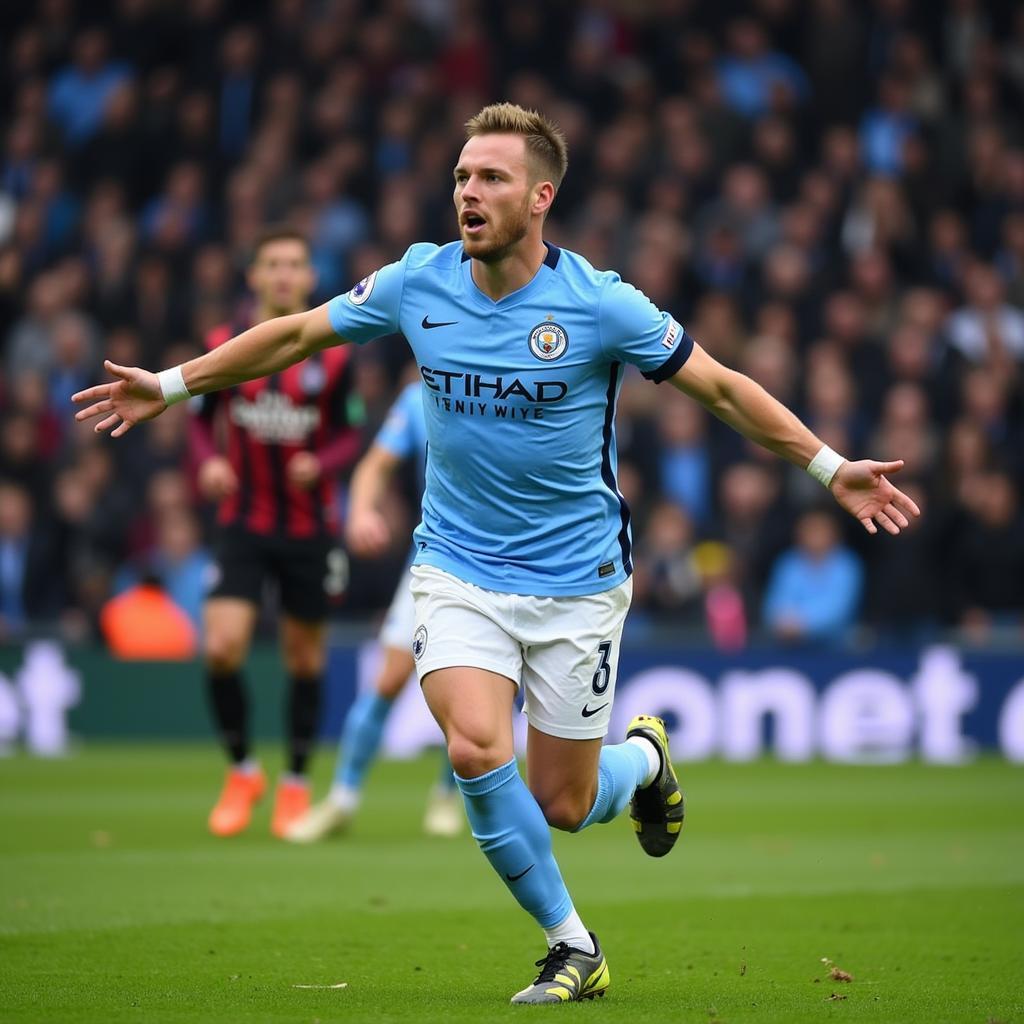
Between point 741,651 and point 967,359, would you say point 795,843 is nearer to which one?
point 741,651

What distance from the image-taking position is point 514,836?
5.88 m

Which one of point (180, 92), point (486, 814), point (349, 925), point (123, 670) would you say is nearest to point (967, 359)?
point (123, 670)

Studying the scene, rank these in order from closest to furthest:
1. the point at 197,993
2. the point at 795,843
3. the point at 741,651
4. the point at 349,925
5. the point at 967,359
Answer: the point at 197,993 < the point at 349,925 < the point at 795,843 < the point at 741,651 < the point at 967,359

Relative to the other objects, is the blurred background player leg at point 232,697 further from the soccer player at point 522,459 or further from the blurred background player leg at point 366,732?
the soccer player at point 522,459

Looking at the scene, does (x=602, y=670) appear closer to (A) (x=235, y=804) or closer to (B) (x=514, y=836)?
(B) (x=514, y=836)

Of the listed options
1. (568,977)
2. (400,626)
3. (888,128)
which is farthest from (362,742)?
(888,128)

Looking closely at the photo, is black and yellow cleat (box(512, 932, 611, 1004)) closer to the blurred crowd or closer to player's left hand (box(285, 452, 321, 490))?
player's left hand (box(285, 452, 321, 490))

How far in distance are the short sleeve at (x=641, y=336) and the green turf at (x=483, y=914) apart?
1899mm

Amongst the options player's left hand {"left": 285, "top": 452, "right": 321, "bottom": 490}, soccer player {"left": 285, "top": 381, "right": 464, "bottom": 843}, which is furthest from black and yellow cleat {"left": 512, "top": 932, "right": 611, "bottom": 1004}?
player's left hand {"left": 285, "top": 452, "right": 321, "bottom": 490}

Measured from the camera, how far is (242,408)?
416 inches

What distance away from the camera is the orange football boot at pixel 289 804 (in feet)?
35.0

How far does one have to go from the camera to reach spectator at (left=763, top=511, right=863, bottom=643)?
51.9ft

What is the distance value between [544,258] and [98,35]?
16479 millimetres

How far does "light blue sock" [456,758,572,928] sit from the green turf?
12.6 inches
